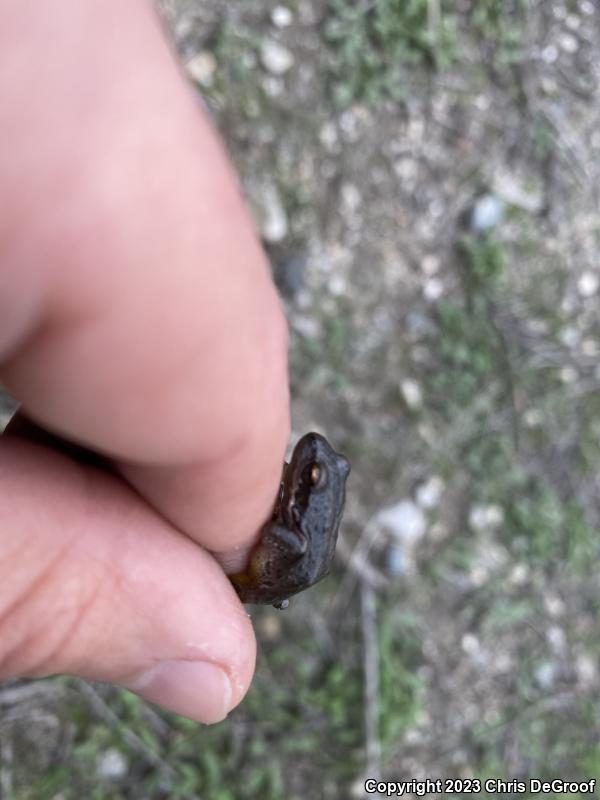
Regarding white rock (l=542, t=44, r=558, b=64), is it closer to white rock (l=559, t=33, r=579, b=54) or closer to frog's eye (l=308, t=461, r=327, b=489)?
white rock (l=559, t=33, r=579, b=54)

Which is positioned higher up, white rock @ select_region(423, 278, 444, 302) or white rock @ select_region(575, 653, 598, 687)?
white rock @ select_region(423, 278, 444, 302)

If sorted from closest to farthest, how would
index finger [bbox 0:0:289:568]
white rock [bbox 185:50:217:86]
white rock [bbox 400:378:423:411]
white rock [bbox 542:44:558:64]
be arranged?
index finger [bbox 0:0:289:568]
white rock [bbox 185:50:217:86]
white rock [bbox 400:378:423:411]
white rock [bbox 542:44:558:64]

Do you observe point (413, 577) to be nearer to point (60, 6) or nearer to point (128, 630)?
point (128, 630)

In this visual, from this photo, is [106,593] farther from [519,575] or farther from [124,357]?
[519,575]

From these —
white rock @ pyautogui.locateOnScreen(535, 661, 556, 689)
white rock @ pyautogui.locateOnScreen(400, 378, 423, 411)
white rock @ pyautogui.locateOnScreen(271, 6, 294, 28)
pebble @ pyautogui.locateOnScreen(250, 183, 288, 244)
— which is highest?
white rock @ pyautogui.locateOnScreen(271, 6, 294, 28)

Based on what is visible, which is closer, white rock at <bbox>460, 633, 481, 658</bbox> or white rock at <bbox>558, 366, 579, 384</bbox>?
white rock at <bbox>460, 633, 481, 658</bbox>

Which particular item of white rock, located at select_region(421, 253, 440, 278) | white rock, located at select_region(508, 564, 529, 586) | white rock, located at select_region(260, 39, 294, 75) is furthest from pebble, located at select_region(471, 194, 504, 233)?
white rock, located at select_region(508, 564, 529, 586)
